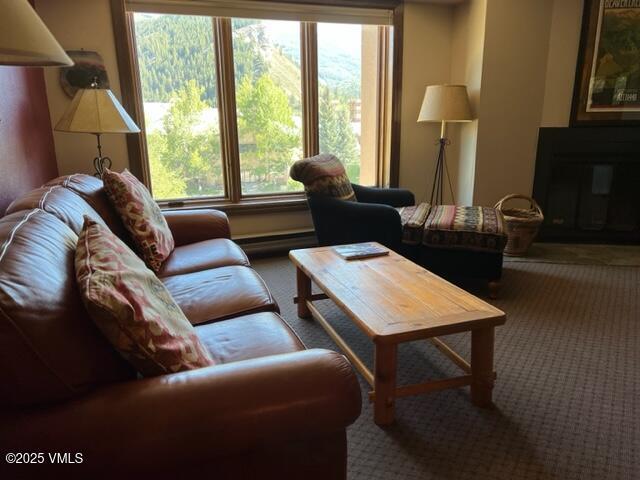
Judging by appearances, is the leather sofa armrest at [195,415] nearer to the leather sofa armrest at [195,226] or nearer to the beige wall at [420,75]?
the leather sofa armrest at [195,226]

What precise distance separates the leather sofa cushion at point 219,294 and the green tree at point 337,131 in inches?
85.3

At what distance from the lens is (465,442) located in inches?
62.0

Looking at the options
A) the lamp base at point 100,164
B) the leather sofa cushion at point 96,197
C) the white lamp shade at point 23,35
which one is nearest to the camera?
the white lamp shade at point 23,35

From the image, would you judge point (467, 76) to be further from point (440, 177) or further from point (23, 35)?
point (23, 35)

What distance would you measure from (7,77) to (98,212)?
96 centimetres

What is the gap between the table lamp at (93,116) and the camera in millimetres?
2535

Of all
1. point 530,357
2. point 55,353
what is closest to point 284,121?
point 530,357

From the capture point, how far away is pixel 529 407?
1759 millimetres

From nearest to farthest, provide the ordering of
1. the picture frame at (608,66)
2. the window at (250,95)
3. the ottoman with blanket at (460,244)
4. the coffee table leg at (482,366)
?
1. the coffee table leg at (482,366)
2. the ottoman with blanket at (460,244)
3. the window at (250,95)
4. the picture frame at (608,66)

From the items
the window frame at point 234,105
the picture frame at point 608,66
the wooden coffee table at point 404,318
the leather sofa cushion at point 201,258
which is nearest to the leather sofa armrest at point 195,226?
the leather sofa cushion at point 201,258

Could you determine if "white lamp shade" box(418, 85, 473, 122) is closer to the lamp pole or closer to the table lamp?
the lamp pole

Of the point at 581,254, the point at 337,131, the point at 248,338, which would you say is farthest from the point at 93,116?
the point at 581,254

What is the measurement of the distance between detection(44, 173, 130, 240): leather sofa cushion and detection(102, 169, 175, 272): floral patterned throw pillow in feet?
0.14

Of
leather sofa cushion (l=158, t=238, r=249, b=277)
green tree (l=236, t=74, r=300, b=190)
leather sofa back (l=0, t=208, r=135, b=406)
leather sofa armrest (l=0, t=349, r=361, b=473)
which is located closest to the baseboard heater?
green tree (l=236, t=74, r=300, b=190)
